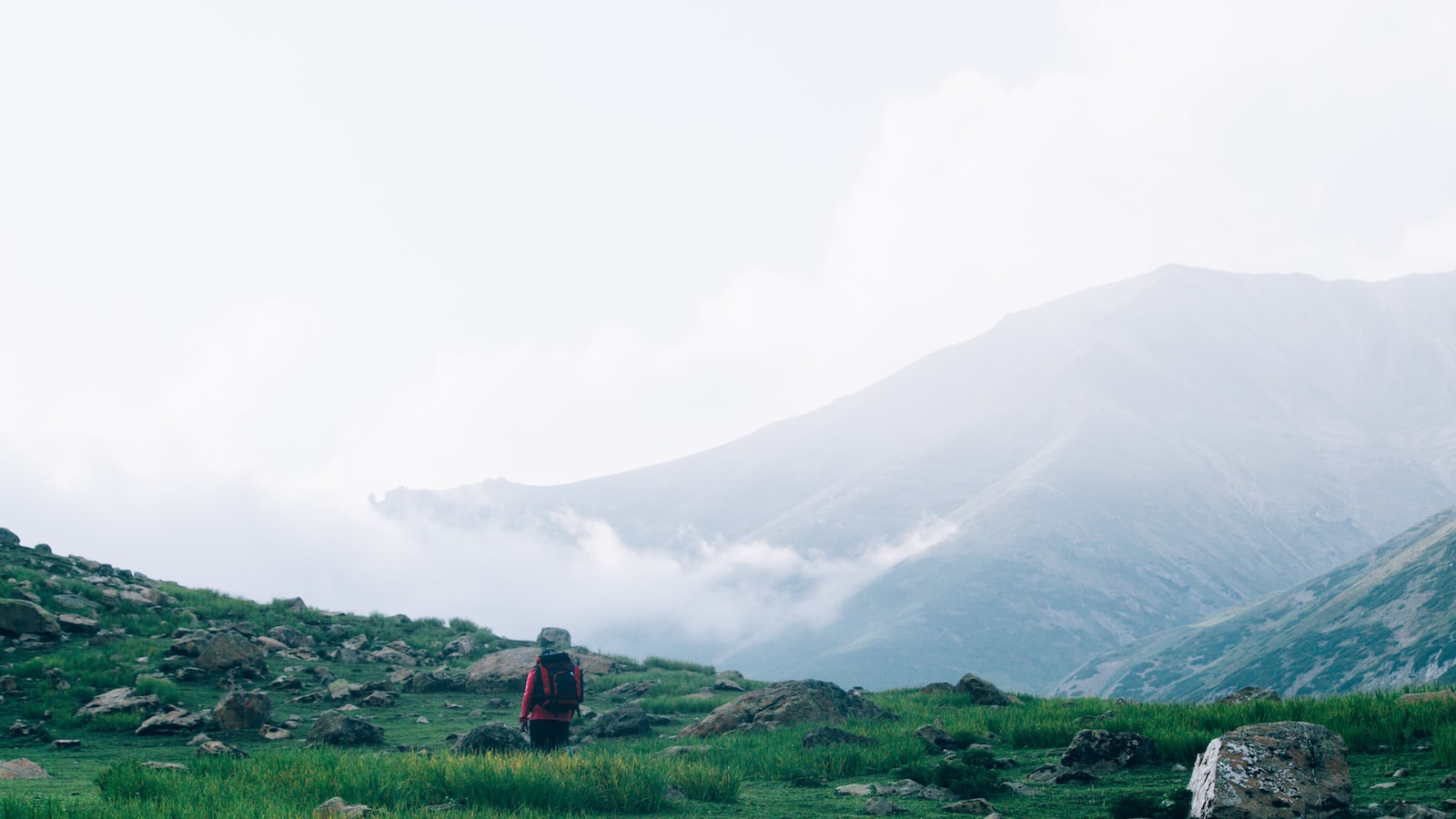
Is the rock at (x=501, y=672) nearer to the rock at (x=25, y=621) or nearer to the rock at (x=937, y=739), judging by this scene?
the rock at (x=25, y=621)

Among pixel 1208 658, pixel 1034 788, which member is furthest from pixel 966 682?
pixel 1208 658

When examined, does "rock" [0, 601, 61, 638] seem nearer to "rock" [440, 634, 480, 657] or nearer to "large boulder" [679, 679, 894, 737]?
"rock" [440, 634, 480, 657]

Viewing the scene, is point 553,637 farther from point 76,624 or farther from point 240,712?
point 240,712

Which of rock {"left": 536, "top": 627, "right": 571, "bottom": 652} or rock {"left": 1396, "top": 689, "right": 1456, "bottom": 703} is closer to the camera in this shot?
rock {"left": 1396, "top": 689, "right": 1456, "bottom": 703}

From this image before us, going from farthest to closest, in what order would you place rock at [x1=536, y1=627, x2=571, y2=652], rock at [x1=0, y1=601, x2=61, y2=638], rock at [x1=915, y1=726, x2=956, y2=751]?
rock at [x1=536, y1=627, x2=571, y2=652], rock at [x1=0, y1=601, x2=61, y2=638], rock at [x1=915, y1=726, x2=956, y2=751]

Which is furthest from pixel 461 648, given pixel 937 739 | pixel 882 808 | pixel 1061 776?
pixel 1061 776

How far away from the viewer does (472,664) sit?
103ft

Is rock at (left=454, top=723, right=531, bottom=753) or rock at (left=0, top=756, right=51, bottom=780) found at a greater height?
rock at (left=0, top=756, right=51, bottom=780)

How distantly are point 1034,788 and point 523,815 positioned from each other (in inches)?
286

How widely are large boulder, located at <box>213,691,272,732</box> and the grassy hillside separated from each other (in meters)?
0.27

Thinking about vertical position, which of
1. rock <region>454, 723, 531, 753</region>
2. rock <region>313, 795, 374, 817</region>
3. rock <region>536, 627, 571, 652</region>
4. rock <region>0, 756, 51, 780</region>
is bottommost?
rock <region>454, 723, 531, 753</region>

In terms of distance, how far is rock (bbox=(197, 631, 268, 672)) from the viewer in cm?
2508

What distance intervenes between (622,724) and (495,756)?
28.9ft

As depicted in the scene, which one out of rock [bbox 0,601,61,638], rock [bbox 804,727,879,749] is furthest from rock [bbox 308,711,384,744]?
rock [bbox 0,601,61,638]
